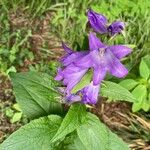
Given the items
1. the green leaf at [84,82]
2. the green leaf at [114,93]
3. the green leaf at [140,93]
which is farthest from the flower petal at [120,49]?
the green leaf at [140,93]

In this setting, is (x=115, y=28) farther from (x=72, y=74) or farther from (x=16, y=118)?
(x=16, y=118)

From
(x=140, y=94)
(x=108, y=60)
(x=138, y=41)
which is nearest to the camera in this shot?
(x=108, y=60)

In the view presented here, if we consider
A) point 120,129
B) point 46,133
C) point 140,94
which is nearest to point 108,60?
point 46,133

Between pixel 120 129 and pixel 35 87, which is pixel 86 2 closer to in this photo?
pixel 120 129

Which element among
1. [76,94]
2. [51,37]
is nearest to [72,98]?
[76,94]

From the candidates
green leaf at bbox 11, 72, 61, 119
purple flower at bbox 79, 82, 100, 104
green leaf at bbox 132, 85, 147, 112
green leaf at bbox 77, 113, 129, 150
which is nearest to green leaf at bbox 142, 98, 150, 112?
green leaf at bbox 132, 85, 147, 112
